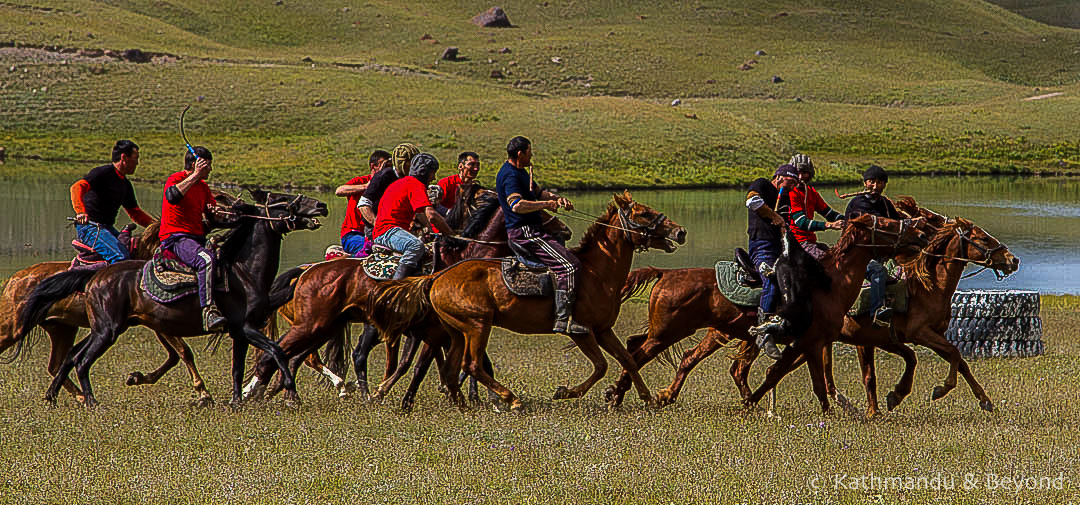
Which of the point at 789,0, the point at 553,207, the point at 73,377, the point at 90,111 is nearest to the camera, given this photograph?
the point at 553,207

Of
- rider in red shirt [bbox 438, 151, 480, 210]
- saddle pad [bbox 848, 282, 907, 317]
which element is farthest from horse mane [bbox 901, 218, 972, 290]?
rider in red shirt [bbox 438, 151, 480, 210]

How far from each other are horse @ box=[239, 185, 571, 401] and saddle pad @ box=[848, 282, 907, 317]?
2.88 meters

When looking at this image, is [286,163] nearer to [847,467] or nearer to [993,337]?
[993,337]

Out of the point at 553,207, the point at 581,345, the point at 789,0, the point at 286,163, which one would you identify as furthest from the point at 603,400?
the point at 789,0

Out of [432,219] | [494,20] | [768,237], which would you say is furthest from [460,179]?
[494,20]

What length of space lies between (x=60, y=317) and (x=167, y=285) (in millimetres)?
1679

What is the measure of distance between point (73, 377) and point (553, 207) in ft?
20.7

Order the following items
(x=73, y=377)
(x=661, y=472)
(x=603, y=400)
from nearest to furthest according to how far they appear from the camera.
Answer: (x=661, y=472)
(x=603, y=400)
(x=73, y=377)

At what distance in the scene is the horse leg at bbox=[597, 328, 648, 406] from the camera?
1221 centimetres

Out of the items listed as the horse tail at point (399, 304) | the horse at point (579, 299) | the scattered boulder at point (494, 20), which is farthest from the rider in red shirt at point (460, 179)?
the scattered boulder at point (494, 20)

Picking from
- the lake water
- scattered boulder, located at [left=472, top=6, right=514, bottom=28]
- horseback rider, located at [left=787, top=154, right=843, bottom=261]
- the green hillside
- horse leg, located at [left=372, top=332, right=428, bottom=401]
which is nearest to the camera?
horseback rider, located at [left=787, top=154, right=843, bottom=261]

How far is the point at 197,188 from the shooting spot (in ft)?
41.6

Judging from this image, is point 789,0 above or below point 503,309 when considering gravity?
above

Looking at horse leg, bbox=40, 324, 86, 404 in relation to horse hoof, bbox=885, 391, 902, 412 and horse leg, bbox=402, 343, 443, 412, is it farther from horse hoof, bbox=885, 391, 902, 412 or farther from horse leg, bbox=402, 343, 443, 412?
horse hoof, bbox=885, 391, 902, 412
